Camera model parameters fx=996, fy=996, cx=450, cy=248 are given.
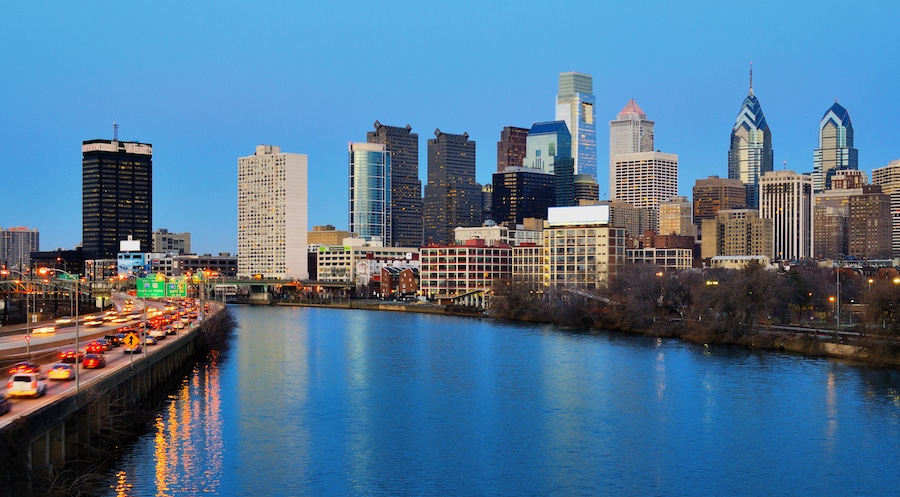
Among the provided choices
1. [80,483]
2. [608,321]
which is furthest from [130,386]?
[608,321]

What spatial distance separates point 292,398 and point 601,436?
21.3 metres

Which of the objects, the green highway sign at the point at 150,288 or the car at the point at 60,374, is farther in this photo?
the green highway sign at the point at 150,288

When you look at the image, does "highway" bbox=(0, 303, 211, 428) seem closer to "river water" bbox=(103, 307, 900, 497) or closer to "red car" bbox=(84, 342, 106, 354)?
"red car" bbox=(84, 342, 106, 354)

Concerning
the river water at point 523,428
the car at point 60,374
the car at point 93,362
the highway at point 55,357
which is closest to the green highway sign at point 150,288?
the highway at point 55,357

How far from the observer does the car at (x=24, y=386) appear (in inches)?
1708

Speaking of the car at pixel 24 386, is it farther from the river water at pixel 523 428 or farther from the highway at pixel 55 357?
the river water at pixel 523 428

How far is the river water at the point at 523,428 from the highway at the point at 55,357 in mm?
4076

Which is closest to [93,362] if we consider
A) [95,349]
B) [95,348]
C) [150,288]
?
[95,349]

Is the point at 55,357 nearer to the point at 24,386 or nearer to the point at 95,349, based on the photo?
the point at 95,349

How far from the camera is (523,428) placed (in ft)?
175

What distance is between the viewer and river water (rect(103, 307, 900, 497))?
42125 mm

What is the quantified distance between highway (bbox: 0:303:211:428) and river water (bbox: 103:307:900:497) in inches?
160

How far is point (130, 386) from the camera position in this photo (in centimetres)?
5450

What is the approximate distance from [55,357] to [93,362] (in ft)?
29.9
